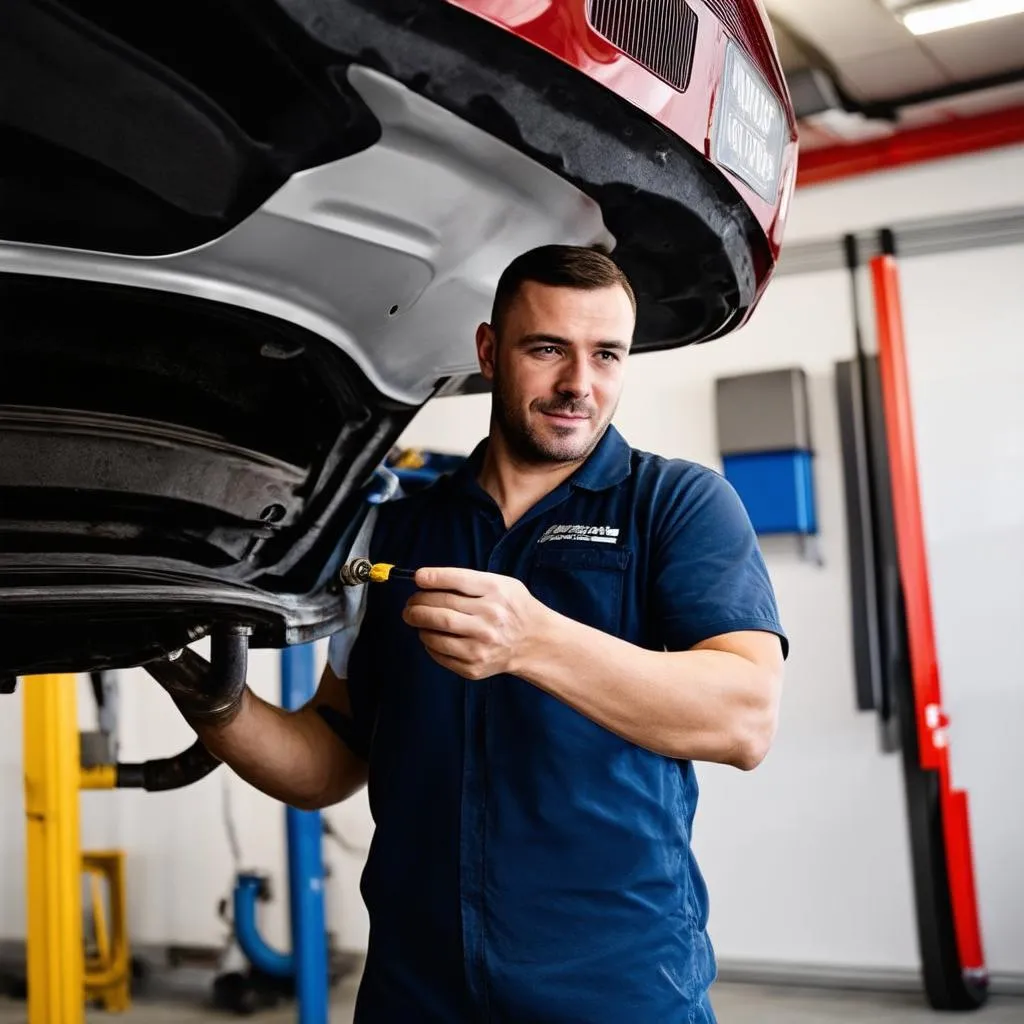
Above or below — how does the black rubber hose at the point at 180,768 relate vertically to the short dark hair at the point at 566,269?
below

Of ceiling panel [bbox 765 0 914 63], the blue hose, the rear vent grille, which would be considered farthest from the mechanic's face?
the blue hose

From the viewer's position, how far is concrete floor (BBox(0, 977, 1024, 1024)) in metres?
3.62

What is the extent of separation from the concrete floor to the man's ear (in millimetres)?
3010

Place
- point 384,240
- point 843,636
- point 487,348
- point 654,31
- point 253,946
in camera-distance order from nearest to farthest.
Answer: point 654,31
point 384,240
point 487,348
point 253,946
point 843,636

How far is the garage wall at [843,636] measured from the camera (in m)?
3.98

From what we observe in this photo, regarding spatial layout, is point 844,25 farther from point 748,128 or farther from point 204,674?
point 204,674

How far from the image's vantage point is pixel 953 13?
347cm

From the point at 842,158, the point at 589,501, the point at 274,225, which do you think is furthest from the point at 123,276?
the point at 842,158

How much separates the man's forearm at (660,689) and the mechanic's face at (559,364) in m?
0.27

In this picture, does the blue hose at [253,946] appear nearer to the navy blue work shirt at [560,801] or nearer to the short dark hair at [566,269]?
the navy blue work shirt at [560,801]

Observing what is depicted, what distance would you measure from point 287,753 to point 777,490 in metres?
3.00

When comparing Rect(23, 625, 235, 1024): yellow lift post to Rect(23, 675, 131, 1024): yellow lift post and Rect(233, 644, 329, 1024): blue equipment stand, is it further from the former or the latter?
Rect(233, 644, 329, 1024): blue equipment stand

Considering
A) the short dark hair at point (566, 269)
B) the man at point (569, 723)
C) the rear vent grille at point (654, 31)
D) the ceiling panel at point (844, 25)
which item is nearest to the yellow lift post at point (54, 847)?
the man at point (569, 723)

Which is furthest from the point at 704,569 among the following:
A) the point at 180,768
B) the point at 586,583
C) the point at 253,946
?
the point at 253,946
